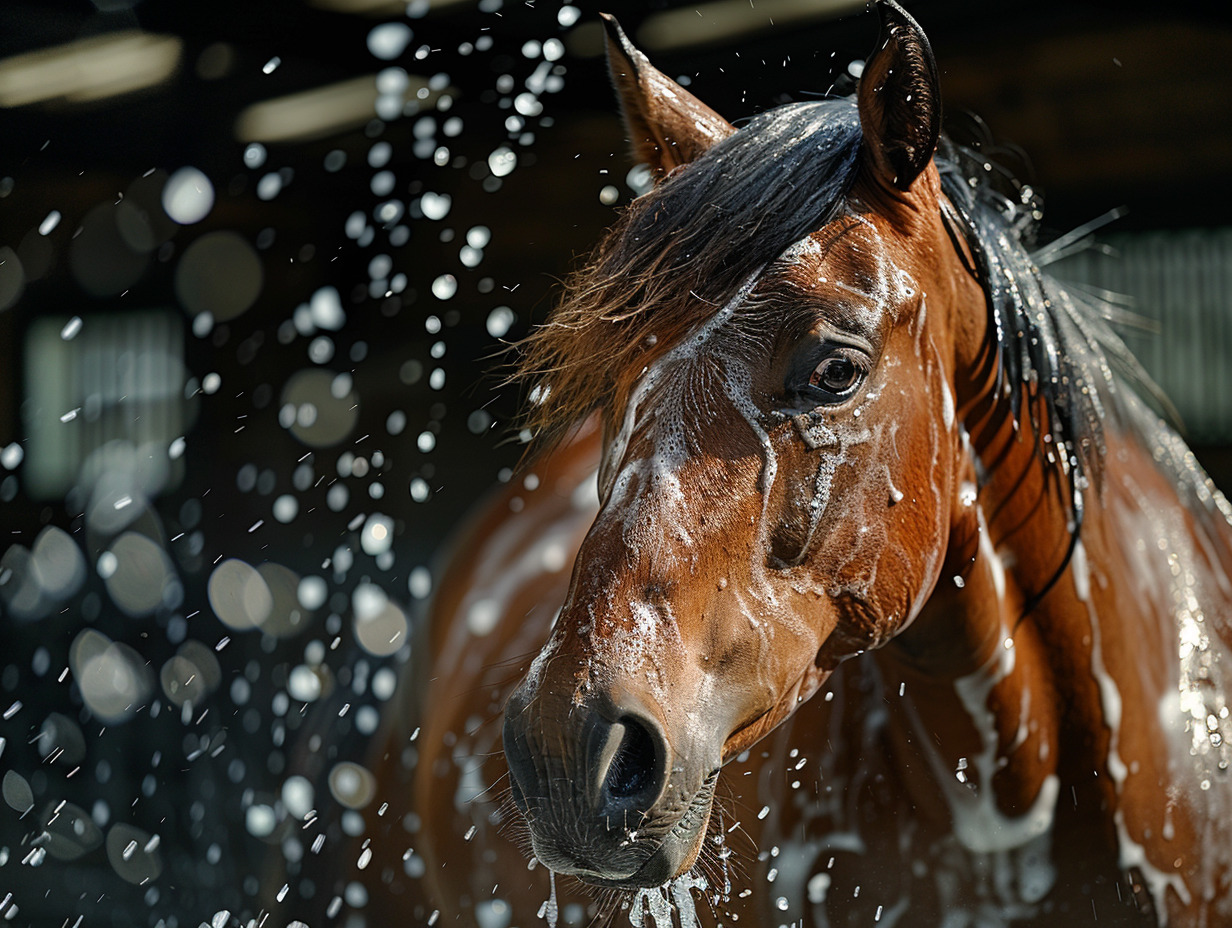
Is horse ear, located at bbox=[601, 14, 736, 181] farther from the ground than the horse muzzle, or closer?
farther from the ground

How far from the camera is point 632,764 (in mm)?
555

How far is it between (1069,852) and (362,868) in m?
1.45

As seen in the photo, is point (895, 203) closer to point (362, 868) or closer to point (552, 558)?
point (552, 558)

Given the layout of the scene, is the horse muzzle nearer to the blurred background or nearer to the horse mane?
the horse mane

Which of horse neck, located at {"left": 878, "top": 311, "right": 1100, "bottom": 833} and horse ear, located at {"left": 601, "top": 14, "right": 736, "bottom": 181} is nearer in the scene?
horse neck, located at {"left": 878, "top": 311, "right": 1100, "bottom": 833}

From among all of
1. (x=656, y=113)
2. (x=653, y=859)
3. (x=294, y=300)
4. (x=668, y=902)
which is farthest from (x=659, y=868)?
(x=294, y=300)

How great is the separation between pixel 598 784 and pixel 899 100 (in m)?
0.53

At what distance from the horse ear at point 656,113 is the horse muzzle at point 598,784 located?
558 mm

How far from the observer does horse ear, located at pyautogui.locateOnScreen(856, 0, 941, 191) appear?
65cm

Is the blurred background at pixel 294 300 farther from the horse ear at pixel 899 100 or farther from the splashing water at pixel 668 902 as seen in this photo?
the splashing water at pixel 668 902

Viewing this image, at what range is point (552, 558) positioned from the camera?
5.11ft

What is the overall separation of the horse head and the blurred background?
0.86 m

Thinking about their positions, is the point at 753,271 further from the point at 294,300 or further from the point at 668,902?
the point at 294,300

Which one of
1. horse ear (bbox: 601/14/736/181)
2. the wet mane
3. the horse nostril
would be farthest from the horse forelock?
the horse nostril
